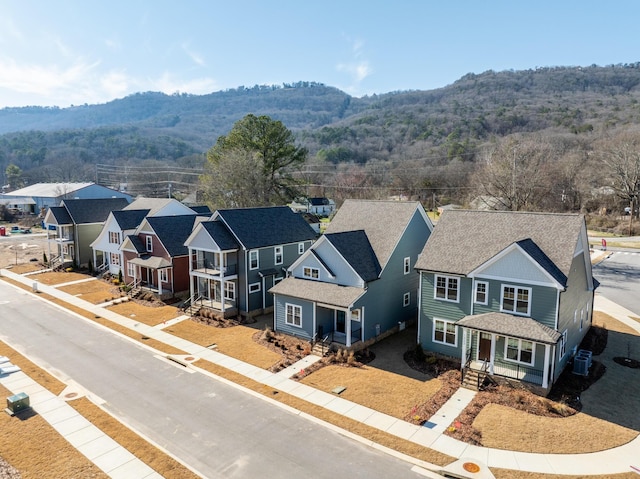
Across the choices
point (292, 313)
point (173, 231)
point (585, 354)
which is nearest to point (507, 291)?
point (585, 354)

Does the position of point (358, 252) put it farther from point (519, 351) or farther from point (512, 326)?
point (519, 351)

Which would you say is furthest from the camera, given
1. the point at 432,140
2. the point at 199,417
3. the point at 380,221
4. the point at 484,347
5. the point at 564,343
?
the point at 432,140

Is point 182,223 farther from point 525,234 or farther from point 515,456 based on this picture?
point 515,456

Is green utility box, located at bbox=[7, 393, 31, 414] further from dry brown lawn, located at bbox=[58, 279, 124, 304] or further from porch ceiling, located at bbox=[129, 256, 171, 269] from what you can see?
dry brown lawn, located at bbox=[58, 279, 124, 304]

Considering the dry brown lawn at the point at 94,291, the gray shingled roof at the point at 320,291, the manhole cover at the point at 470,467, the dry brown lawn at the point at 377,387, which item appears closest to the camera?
the manhole cover at the point at 470,467

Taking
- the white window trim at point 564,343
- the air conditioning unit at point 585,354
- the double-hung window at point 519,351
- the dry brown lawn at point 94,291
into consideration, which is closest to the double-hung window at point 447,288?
the double-hung window at point 519,351

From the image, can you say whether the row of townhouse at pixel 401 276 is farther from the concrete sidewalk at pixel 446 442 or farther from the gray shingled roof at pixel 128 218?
the concrete sidewalk at pixel 446 442

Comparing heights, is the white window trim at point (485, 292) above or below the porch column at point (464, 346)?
above
